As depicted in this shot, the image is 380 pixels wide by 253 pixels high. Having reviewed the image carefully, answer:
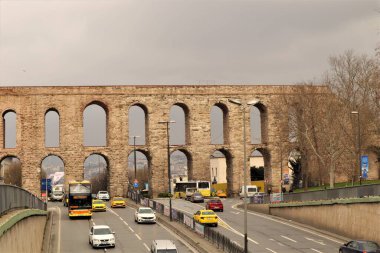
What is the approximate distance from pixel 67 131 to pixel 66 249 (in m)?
50.3

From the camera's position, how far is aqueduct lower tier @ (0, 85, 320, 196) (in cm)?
9025

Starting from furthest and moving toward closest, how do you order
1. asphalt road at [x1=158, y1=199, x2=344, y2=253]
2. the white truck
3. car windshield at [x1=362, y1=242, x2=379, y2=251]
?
A: the white truck, asphalt road at [x1=158, y1=199, x2=344, y2=253], car windshield at [x1=362, y1=242, x2=379, y2=251]

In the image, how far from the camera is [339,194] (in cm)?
4906

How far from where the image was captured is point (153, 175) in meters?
92.8

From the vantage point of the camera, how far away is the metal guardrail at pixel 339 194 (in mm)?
43872

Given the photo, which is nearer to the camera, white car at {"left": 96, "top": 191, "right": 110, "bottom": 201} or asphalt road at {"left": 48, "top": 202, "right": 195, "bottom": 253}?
asphalt road at {"left": 48, "top": 202, "right": 195, "bottom": 253}

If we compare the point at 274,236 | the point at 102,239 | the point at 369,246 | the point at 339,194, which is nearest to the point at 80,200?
the point at 102,239

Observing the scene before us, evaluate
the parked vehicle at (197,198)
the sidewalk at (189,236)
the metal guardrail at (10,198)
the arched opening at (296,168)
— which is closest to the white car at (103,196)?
the parked vehicle at (197,198)

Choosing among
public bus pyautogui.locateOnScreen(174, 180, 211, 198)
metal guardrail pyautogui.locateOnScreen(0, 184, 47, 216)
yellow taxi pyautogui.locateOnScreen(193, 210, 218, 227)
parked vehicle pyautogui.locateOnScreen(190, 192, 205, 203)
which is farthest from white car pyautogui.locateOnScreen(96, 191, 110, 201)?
metal guardrail pyautogui.locateOnScreen(0, 184, 47, 216)

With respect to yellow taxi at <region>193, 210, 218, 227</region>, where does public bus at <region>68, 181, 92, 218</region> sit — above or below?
above

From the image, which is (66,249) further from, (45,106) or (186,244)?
(45,106)

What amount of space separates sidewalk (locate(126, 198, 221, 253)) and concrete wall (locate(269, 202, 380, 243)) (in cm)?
1031

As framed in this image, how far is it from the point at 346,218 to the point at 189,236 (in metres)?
11.3

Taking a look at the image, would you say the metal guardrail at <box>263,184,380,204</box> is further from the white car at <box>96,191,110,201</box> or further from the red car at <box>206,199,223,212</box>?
the white car at <box>96,191,110,201</box>
